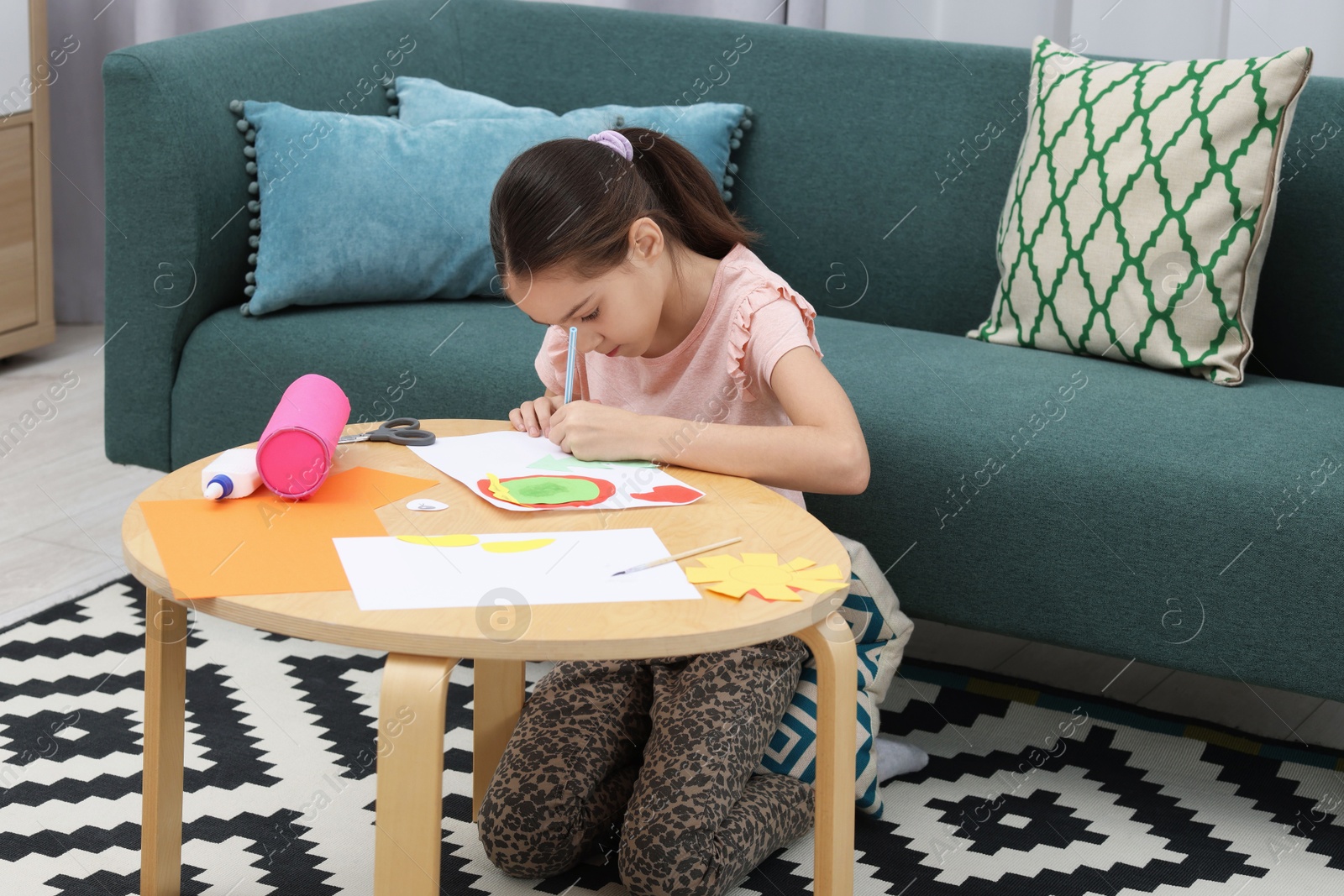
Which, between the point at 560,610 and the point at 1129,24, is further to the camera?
the point at 1129,24

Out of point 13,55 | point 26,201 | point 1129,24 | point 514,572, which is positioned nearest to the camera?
point 514,572

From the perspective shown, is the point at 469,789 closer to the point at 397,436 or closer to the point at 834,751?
the point at 397,436

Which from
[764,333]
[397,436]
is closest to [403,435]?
[397,436]

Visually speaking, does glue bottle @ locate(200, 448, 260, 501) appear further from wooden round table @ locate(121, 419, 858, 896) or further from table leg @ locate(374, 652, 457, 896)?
table leg @ locate(374, 652, 457, 896)

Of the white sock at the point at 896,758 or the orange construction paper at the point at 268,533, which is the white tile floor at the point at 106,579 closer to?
the white sock at the point at 896,758

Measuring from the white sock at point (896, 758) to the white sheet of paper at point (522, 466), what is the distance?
0.49 metres

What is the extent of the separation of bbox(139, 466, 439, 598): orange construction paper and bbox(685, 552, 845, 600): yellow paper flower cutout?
25 centimetres

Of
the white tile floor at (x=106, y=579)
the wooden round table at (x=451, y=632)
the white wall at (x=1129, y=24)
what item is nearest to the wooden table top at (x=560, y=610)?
the wooden round table at (x=451, y=632)

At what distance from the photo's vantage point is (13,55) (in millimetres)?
2613

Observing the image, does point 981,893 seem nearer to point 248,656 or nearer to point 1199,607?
point 1199,607

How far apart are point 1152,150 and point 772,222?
1.99 feet

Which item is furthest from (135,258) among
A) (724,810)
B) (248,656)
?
(724,810)

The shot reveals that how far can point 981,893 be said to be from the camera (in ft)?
4.12

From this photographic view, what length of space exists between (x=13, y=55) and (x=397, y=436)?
188cm
